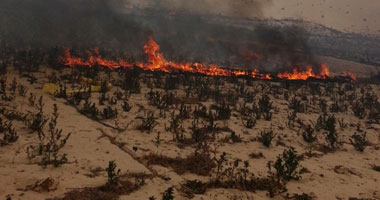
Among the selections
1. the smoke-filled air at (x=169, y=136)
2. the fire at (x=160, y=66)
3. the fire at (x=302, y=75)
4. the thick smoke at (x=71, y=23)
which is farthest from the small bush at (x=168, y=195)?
the thick smoke at (x=71, y=23)

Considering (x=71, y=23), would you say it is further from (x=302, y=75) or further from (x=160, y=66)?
(x=302, y=75)

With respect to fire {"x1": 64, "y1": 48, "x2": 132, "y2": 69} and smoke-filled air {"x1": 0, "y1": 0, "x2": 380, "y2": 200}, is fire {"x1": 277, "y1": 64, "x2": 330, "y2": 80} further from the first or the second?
fire {"x1": 64, "y1": 48, "x2": 132, "y2": 69}

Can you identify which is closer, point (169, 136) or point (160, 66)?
point (169, 136)

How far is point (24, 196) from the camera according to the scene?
150 inches

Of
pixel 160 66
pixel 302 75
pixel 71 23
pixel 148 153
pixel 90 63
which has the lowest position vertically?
pixel 148 153

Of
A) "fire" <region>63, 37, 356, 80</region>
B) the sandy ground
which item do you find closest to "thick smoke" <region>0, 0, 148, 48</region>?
"fire" <region>63, 37, 356, 80</region>

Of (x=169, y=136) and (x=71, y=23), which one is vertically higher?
(x=71, y=23)

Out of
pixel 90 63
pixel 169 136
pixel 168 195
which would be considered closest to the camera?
pixel 168 195

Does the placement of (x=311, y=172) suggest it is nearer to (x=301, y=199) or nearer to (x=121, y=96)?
(x=301, y=199)

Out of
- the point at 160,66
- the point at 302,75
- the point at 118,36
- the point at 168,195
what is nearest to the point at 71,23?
the point at 118,36

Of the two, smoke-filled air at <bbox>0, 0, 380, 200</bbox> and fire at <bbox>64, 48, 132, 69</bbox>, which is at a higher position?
fire at <bbox>64, 48, 132, 69</bbox>

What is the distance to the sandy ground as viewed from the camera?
4.43m

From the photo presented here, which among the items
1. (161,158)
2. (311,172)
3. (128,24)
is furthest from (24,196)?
(128,24)

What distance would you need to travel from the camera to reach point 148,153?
19.2 feet
